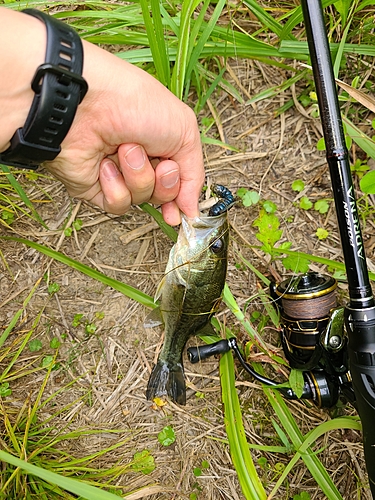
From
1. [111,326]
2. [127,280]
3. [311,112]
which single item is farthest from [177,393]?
[311,112]

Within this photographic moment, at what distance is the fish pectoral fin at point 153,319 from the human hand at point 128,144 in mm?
647

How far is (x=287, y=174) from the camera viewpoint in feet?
8.85

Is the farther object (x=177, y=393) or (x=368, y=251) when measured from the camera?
(x=368, y=251)

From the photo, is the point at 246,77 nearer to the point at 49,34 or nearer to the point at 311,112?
the point at 311,112

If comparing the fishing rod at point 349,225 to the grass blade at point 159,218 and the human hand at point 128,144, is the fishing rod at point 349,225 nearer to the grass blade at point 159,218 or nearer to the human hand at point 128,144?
the human hand at point 128,144

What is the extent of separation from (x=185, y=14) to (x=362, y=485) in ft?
8.61

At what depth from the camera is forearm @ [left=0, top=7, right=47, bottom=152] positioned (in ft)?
4.58

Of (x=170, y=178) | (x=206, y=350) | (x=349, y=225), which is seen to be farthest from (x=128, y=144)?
(x=206, y=350)

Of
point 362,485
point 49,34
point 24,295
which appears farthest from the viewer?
point 24,295

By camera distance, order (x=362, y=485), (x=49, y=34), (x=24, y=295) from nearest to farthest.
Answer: (x=49, y=34)
(x=362, y=485)
(x=24, y=295)

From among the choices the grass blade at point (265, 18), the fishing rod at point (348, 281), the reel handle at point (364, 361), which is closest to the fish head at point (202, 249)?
the fishing rod at point (348, 281)

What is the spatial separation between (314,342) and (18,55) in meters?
1.78

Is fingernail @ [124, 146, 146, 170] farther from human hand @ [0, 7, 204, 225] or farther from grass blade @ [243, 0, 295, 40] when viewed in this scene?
grass blade @ [243, 0, 295, 40]

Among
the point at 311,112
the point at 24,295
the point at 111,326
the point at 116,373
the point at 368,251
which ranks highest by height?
the point at 311,112
